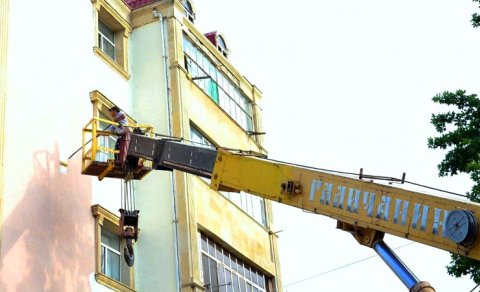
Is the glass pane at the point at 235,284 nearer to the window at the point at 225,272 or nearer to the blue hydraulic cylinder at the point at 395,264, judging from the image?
the window at the point at 225,272

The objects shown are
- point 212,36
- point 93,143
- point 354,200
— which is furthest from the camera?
point 212,36

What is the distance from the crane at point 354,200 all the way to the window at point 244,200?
6969 millimetres

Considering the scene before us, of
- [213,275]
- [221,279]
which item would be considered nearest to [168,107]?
[213,275]

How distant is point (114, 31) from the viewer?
25.4 m

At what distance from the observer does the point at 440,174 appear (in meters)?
21.1

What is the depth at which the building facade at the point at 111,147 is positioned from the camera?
18.9 m

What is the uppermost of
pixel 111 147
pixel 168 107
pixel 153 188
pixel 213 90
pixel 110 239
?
pixel 213 90

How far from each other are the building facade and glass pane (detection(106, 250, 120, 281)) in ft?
0.12

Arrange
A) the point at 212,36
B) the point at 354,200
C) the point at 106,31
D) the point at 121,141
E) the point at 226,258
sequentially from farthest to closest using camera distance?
the point at 212,36 < the point at 106,31 < the point at 226,258 < the point at 121,141 < the point at 354,200

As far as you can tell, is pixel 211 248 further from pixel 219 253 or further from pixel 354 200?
pixel 354 200

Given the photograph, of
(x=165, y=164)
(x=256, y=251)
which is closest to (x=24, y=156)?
(x=165, y=164)

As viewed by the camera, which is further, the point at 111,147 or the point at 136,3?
the point at 136,3

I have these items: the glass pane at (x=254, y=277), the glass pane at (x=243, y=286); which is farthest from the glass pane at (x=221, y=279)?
the glass pane at (x=254, y=277)

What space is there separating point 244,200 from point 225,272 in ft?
10.9
